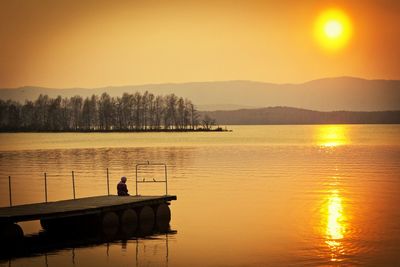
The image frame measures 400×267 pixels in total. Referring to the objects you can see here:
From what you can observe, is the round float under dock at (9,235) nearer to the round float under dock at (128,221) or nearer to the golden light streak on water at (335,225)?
the round float under dock at (128,221)

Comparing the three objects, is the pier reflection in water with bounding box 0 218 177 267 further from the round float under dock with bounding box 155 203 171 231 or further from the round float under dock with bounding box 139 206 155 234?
the round float under dock with bounding box 155 203 171 231

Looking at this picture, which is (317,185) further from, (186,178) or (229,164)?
(229,164)

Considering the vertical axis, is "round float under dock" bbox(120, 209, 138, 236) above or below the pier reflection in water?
above

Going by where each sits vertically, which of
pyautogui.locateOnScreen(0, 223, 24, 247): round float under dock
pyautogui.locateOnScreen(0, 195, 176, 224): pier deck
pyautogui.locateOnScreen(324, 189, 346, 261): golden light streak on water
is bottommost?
pyautogui.locateOnScreen(324, 189, 346, 261): golden light streak on water

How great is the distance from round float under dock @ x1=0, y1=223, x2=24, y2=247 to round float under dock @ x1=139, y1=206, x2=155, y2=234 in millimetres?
5615

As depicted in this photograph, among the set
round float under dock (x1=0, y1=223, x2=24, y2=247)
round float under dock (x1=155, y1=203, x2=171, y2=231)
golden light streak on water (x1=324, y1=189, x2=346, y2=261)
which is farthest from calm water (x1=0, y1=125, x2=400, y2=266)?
round float under dock (x1=0, y1=223, x2=24, y2=247)

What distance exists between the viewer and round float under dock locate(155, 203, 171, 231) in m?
31.7

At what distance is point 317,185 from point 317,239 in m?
23.4

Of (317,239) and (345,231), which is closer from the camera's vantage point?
(317,239)

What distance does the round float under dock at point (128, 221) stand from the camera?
2980cm

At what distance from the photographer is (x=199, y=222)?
33594 mm

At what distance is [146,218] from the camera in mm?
31250

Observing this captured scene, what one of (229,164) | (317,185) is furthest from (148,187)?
(229,164)

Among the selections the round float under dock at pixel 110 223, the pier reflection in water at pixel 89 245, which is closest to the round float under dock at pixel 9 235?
the pier reflection in water at pixel 89 245
